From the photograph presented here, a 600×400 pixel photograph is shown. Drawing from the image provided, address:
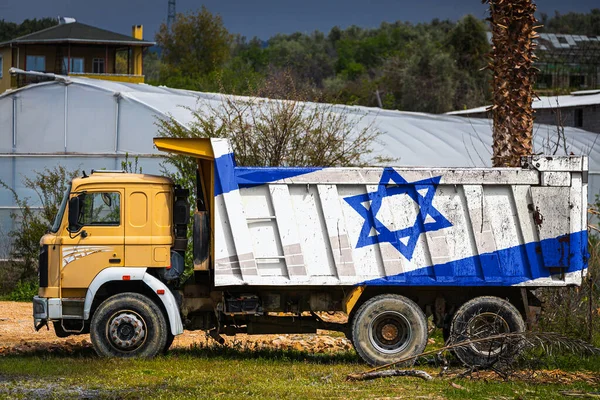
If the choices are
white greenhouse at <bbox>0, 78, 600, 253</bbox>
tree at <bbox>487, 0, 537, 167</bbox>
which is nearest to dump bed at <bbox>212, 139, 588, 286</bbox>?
tree at <bbox>487, 0, 537, 167</bbox>

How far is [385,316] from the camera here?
12.6 m

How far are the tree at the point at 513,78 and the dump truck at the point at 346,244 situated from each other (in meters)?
3.70

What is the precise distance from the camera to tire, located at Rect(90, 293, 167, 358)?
1250cm

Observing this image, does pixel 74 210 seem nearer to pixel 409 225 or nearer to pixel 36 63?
pixel 409 225

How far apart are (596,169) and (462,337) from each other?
20407 mm

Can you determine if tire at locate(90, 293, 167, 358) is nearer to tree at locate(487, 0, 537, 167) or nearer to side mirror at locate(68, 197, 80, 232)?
side mirror at locate(68, 197, 80, 232)

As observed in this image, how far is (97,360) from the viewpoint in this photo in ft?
40.7

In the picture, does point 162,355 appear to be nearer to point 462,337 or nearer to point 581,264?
point 462,337

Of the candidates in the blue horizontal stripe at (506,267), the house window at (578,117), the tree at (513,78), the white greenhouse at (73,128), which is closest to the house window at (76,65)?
the house window at (578,117)

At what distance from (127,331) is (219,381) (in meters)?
2.29

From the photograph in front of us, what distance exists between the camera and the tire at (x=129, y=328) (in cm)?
1250

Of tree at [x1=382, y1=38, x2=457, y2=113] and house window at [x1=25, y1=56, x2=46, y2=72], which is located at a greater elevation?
house window at [x1=25, y1=56, x2=46, y2=72]

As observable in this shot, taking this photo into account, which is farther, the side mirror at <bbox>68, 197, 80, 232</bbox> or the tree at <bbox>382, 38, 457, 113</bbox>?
the tree at <bbox>382, 38, 457, 113</bbox>

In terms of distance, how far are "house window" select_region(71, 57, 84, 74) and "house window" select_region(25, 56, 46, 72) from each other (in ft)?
6.23
